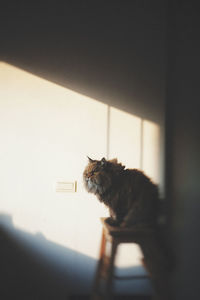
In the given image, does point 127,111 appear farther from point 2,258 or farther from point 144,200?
point 2,258

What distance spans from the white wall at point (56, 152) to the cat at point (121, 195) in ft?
1.24

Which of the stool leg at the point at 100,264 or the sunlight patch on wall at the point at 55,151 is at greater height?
the sunlight patch on wall at the point at 55,151

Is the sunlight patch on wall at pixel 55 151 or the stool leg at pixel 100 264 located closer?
the stool leg at pixel 100 264

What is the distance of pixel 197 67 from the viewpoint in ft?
5.44

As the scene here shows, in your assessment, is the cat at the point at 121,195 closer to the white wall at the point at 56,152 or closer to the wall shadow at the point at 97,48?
the white wall at the point at 56,152

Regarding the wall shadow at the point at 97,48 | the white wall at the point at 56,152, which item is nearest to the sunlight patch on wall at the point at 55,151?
the white wall at the point at 56,152

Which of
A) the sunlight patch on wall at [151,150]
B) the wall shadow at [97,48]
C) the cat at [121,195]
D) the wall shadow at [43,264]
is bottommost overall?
the wall shadow at [43,264]

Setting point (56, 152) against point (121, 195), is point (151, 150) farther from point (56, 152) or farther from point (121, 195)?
point (56, 152)

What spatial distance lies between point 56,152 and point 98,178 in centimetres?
53

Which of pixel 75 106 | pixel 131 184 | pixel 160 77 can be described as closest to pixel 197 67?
pixel 160 77

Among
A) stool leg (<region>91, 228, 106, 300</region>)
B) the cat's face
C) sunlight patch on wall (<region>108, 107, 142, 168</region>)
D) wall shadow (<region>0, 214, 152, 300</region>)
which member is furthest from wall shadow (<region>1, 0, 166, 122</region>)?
wall shadow (<region>0, 214, 152, 300</region>)

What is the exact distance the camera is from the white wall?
1.60m

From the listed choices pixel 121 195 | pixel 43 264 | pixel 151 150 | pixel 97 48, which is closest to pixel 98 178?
pixel 121 195

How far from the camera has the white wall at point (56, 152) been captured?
1598 millimetres
